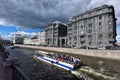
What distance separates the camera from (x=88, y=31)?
82.4m

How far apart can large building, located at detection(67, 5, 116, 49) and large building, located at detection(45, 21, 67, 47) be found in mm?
15579

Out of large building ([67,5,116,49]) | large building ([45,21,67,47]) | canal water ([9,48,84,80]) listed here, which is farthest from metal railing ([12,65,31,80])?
large building ([45,21,67,47])

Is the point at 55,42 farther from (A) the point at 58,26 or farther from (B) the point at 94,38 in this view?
(B) the point at 94,38

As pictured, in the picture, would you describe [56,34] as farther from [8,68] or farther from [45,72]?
[8,68]

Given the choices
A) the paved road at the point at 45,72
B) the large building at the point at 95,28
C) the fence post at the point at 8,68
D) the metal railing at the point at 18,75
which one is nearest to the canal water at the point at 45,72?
the paved road at the point at 45,72

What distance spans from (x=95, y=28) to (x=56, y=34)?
4741 cm

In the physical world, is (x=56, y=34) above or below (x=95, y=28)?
below

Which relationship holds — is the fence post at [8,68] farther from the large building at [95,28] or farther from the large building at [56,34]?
the large building at [56,34]

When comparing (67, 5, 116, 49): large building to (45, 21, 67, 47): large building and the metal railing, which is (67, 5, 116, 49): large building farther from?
the metal railing

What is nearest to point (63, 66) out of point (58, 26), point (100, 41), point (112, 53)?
point (112, 53)

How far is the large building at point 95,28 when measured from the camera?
69.4 metres

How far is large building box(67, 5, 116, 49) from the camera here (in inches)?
2734

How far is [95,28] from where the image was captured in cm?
7781

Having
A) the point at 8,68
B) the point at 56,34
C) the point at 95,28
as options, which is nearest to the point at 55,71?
the point at 8,68
